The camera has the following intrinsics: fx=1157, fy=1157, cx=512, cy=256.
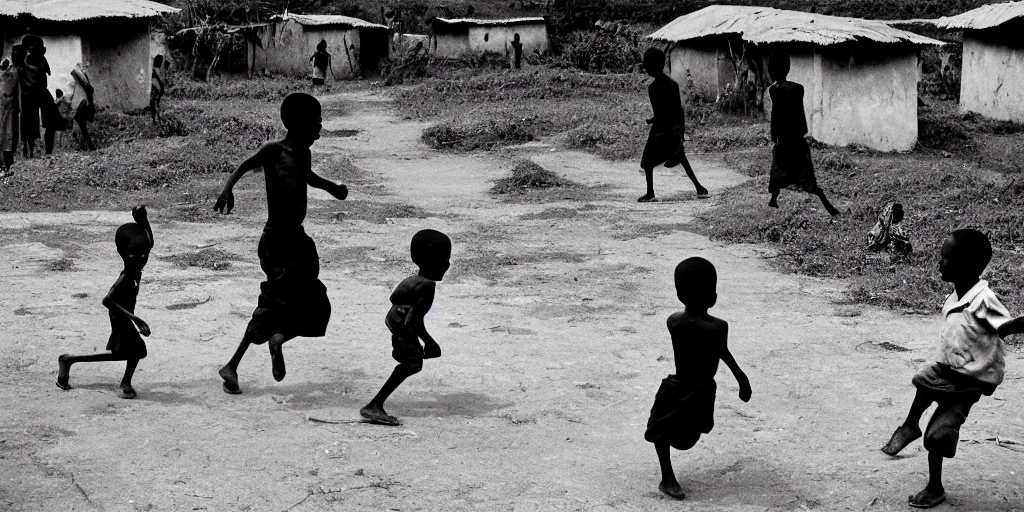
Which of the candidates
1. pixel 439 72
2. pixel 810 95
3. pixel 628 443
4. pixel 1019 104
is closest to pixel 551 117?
pixel 810 95

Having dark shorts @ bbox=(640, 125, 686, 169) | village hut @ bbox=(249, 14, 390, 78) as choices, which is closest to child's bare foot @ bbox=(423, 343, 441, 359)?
dark shorts @ bbox=(640, 125, 686, 169)

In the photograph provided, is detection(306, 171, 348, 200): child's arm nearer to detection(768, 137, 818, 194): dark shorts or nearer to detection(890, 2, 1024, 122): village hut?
detection(768, 137, 818, 194): dark shorts

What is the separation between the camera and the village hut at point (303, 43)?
29859 mm

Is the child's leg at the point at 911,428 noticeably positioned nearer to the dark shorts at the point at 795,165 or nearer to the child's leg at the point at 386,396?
the child's leg at the point at 386,396

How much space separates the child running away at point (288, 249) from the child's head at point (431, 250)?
0.77m

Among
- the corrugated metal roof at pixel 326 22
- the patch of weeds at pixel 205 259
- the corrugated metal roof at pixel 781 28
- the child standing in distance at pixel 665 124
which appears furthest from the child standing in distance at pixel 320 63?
the patch of weeds at pixel 205 259

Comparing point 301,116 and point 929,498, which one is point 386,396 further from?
point 929,498

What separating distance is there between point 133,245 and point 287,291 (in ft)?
2.62

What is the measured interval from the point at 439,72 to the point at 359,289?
2190cm

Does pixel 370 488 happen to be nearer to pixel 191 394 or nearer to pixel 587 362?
pixel 191 394

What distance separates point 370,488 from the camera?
4785mm

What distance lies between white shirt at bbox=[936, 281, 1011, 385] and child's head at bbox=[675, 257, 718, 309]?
3.10 feet

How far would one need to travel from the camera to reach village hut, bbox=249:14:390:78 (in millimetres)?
29859

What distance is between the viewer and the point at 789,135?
11414 millimetres
